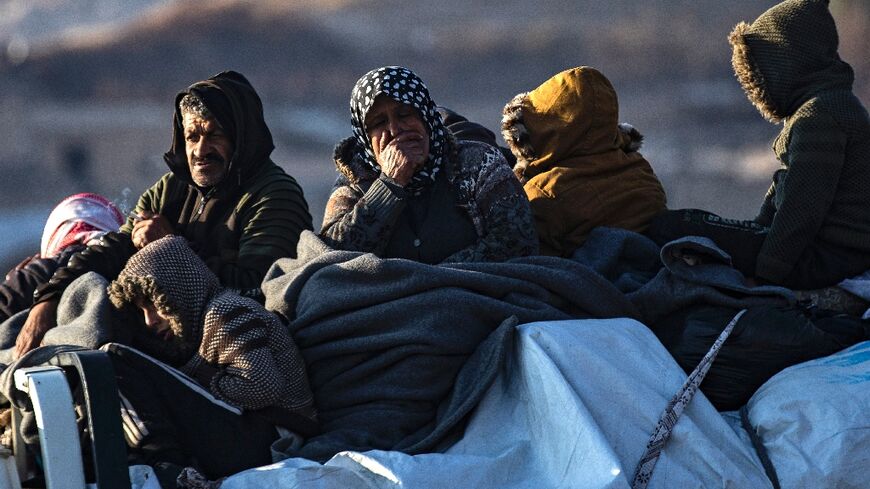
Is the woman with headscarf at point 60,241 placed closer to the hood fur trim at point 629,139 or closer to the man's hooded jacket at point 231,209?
the man's hooded jacket at point 231,209

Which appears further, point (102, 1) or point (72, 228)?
point (102, 1)

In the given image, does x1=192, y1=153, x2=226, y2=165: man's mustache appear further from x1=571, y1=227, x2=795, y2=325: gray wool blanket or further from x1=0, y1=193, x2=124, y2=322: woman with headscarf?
x1=571, y1=227, x2=795, y2=325: gray wool blanket

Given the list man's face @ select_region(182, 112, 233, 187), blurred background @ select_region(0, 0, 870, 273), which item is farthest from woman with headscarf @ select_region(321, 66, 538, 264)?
blurred background @ select_region(0, 0, 870, 273)

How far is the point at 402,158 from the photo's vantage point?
3262mm

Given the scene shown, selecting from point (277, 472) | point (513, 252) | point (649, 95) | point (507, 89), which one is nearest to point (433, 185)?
point (513, 252)

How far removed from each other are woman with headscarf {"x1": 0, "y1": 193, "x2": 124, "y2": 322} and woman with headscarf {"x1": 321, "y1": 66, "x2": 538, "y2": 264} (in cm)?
95

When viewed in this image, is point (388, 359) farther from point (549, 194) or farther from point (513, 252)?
point (549, 194)

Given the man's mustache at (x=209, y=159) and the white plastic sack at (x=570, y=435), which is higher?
the man's mustache at (x=209, y=159)

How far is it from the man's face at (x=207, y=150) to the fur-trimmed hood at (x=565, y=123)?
820 millimetres

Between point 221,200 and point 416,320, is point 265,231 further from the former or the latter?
point 416,320

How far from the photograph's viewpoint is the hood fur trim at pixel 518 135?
3.55 meters

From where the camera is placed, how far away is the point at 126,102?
5.81 meters

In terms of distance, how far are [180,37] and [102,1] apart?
0.41 meters

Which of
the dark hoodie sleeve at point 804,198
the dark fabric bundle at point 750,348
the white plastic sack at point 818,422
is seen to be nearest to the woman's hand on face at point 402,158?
the dark fabric bundle at point 750,348
